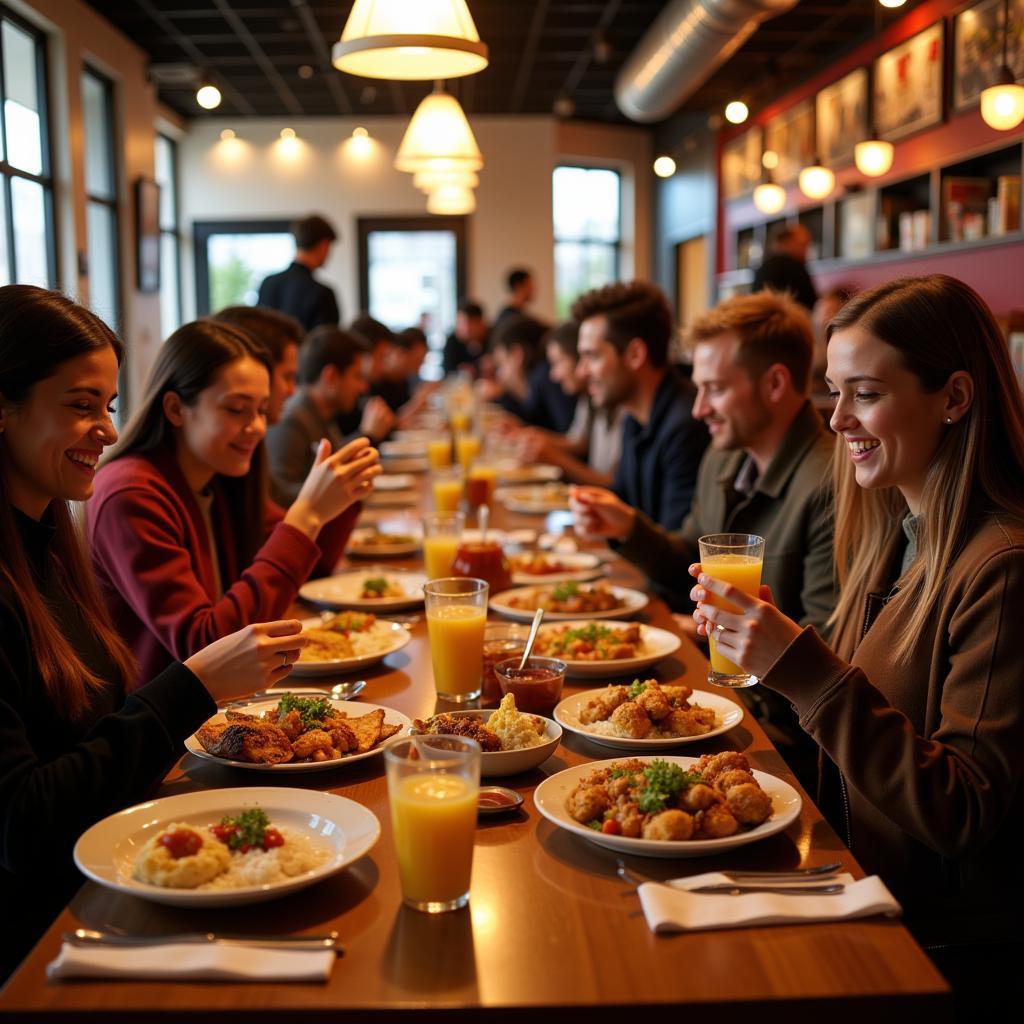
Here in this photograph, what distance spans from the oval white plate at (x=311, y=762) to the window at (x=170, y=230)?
11266 millimetres

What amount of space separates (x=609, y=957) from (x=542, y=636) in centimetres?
113

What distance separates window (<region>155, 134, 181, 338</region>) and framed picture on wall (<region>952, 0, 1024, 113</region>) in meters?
8.42

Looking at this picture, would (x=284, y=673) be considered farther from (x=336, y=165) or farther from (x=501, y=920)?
(x=336, y=165)

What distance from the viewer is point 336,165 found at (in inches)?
504

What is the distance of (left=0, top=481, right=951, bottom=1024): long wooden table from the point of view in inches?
39.8

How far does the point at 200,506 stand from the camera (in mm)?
2547

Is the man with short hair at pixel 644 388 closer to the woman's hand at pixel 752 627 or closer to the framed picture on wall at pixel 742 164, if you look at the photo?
the woman's hand at pixel 752 627

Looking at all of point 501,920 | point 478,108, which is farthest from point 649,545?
point 478,108

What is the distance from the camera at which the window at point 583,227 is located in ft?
44.6

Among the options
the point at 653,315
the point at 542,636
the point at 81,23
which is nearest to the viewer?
the point at 542,636

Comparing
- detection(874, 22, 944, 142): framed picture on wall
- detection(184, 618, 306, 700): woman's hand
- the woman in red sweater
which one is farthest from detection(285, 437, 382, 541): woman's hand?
detection(874, 22, 944, 142): framed picture on wall

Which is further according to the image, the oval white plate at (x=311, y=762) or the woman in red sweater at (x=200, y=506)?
the woman in red sweater at (x=200, y=506)

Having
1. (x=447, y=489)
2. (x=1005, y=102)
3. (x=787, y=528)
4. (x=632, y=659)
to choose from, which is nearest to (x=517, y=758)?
(x=632, y=659)

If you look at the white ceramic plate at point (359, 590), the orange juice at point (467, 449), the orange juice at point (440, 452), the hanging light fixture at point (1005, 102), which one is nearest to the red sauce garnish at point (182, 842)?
the white ceramic plate at point (359, 590)
